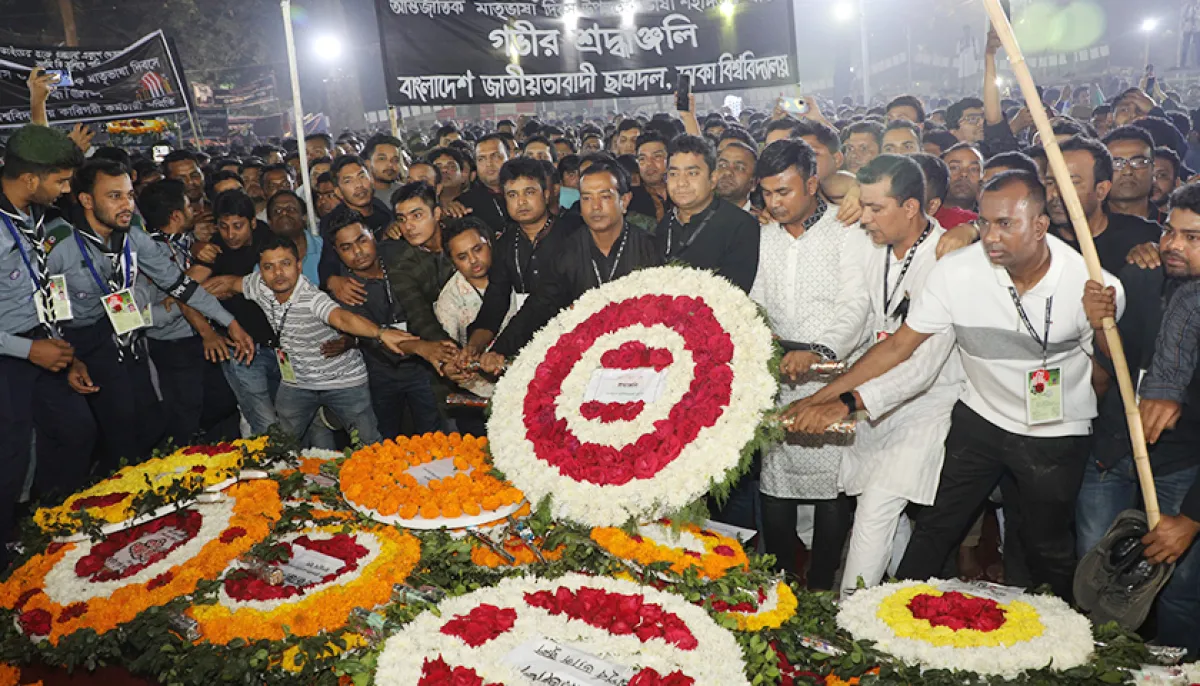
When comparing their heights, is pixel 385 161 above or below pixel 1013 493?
above

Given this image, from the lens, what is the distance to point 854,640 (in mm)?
3086

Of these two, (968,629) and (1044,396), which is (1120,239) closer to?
(1044,396)

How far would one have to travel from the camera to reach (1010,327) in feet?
→ 12.9

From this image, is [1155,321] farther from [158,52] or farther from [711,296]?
[158,52]

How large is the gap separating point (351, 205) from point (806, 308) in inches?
166

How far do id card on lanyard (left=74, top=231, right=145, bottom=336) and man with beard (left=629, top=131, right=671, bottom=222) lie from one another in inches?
149

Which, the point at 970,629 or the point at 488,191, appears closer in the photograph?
the point at 970,629

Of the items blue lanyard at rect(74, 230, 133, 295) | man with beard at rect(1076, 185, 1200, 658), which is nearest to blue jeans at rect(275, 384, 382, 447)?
blue lanyard at rect(74, 230, 133, 295)

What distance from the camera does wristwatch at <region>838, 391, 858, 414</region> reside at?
4035 mm

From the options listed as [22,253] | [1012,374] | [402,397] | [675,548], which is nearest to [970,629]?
[675,548]

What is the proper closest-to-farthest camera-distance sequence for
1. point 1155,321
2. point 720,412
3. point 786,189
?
point 720,412 → point 1155,321 → point 786,189

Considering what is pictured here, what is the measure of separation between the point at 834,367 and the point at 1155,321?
1.49 m

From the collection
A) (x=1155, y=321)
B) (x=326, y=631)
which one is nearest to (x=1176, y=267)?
(x=1155, y=321)

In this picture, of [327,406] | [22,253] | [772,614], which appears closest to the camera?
[772,614]
